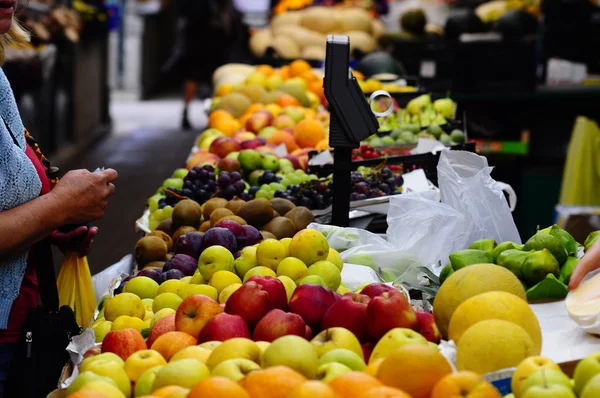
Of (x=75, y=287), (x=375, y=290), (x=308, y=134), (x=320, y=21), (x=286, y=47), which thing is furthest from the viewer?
(x=320, y=21)

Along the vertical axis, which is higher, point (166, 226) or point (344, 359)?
point (344, 359)

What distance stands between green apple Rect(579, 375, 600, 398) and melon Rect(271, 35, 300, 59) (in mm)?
6836

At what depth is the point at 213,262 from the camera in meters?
2.52

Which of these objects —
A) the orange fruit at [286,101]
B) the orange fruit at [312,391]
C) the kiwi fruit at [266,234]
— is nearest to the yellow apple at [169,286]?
the kiwi fruit at [266,234]

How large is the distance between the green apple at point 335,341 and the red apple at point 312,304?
148 millimetres

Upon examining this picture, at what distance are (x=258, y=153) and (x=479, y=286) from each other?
2.12 m

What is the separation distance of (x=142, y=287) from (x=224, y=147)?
6.47 feet

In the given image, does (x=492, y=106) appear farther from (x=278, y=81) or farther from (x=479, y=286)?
(x=479, y=286)

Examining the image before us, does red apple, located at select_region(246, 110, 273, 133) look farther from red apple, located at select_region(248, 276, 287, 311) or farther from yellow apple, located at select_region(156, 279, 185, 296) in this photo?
red apple, located at select_region(248, 276, 287, 311)

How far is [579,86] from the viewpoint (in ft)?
22.4

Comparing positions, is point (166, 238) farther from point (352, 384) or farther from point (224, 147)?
point (352, 384)

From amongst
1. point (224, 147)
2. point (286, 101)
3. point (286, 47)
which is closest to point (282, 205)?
point (224, 147)

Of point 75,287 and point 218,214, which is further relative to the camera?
point 218,214

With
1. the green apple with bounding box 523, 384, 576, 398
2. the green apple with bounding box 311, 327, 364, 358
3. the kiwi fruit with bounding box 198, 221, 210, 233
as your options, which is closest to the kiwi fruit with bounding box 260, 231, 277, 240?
the kiwi fruit with bounding box 198, 221, 210, 233
